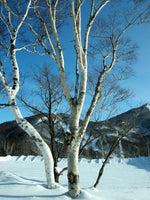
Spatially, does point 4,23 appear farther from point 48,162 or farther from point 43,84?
point 48,162

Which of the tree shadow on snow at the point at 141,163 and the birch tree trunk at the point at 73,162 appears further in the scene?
the tree shadow on snow at the point at 141,163

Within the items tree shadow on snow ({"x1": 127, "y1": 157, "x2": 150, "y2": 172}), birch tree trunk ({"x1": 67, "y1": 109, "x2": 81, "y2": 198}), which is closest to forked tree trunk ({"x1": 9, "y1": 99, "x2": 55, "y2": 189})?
birch tree trunk ({"x1": 67, "y1": 109, "x2": 81, "y2": 198})

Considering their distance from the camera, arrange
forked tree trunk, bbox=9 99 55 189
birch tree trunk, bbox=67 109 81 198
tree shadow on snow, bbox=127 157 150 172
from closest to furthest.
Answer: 1. birch tree trunk, bbox=67 109 81 198
2. forked tree trunk, bbox=9 99 55 189
3. tree shadow on snow, bbox=127 157 150 172

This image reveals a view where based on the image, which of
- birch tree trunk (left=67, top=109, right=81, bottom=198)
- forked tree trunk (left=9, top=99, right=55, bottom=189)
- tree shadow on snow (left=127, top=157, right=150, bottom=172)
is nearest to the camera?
birch tree trunk (left=67, top=109, right=81, bottom=198)

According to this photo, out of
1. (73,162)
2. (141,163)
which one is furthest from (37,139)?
(141,163)

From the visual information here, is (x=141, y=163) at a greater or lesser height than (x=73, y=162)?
lesser

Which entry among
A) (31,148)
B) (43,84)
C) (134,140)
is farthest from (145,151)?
(43,84)

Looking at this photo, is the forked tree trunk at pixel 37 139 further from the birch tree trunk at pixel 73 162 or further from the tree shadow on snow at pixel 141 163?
the tree shadow on snow at pixel 141 163

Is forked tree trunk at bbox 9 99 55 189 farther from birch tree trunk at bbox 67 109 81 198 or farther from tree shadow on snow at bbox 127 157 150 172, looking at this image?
tree shadow on snow at bbox 127 157 150 172

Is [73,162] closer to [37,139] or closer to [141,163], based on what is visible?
[37,139]

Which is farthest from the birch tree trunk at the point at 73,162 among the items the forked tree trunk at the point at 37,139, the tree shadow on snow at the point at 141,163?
the tree shadow on snow at the point at 141,163

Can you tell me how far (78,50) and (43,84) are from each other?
3490 mm

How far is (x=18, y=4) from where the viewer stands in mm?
4246

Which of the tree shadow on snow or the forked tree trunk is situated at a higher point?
the forked tree trunk
